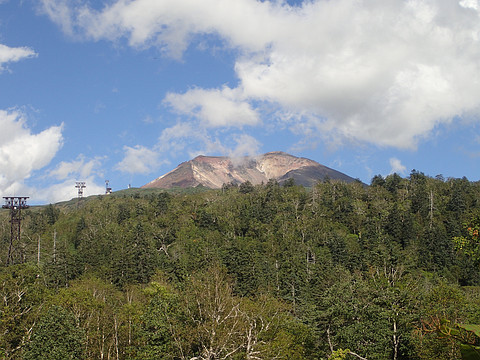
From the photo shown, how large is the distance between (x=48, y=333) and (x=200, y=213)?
97577 millimetres

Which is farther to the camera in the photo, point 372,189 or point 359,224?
point 372,189

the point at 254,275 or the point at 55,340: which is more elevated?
the point at 55,340

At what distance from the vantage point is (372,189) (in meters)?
147

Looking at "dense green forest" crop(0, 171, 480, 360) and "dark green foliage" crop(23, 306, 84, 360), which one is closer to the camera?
"dark green foliage" crop(23, 306, 84, 360)

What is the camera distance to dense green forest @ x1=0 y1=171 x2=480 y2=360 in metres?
31.7

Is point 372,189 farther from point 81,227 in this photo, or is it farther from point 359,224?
point 81,227

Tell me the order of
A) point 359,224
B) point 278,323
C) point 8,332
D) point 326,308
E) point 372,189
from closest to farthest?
point 8,332 < point 278,323 < point 326,308 < point 359,224 < point 372,189

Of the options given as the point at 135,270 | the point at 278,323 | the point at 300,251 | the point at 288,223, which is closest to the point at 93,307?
the point at 278,323

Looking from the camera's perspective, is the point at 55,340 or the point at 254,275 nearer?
the point at 55,340

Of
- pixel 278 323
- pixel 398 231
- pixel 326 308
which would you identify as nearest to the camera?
pixel 278 323

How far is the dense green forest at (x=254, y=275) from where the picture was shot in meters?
31.7

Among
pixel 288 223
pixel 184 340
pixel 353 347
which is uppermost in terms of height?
pixel 288 223

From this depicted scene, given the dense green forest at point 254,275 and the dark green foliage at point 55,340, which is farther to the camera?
the dense green forest at point 254,275

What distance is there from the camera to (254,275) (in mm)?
85062
